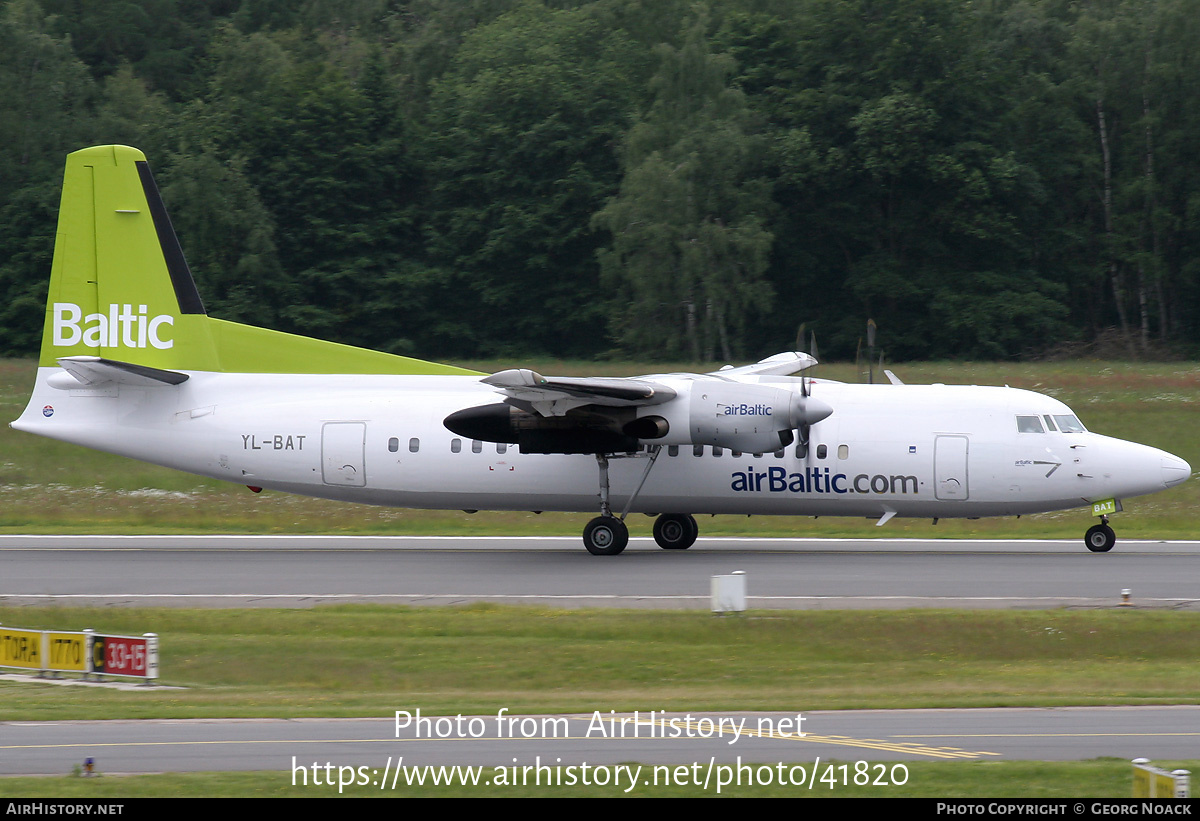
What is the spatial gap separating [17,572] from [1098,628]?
15841 mm

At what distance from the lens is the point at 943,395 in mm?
20859

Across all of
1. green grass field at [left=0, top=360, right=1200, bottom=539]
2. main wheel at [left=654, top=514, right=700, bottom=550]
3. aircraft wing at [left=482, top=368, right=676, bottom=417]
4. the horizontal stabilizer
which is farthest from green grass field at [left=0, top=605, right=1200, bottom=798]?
green grass field at [left=0, top=360, right=1200, bottom=539]

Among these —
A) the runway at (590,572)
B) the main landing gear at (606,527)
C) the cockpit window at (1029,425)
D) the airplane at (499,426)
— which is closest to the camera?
the runway at (590,572)

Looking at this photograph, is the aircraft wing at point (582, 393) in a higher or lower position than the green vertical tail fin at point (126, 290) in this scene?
lower

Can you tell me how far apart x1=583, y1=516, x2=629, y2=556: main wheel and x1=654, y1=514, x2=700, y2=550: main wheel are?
4.15ft

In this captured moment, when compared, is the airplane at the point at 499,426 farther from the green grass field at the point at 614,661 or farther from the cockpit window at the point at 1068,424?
the green grass field at the point at 614,661

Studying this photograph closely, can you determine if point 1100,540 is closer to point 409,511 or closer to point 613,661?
point 613,661

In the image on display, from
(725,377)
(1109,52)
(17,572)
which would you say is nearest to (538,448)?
(725,377)

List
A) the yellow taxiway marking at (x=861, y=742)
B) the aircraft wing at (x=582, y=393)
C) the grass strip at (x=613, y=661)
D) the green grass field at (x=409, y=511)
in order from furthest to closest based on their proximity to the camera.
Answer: the green grass field at (x=409, y=511) → the aircraft wing at (x=582, y=393) → the grass strip at (x=613, y=661) → the yellow taxiway marking at (x=861, y=742)

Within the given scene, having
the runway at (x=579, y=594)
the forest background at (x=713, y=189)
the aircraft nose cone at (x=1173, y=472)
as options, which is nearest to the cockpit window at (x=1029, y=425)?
the aircraft nose cone at (x=1173, y=472)

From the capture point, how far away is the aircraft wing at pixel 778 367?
23036 millimetres

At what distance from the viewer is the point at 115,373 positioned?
69.3ft

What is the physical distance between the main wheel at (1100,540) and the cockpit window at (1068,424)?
168 centimetres

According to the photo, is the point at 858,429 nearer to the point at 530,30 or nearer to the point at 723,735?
the point at 723,735
